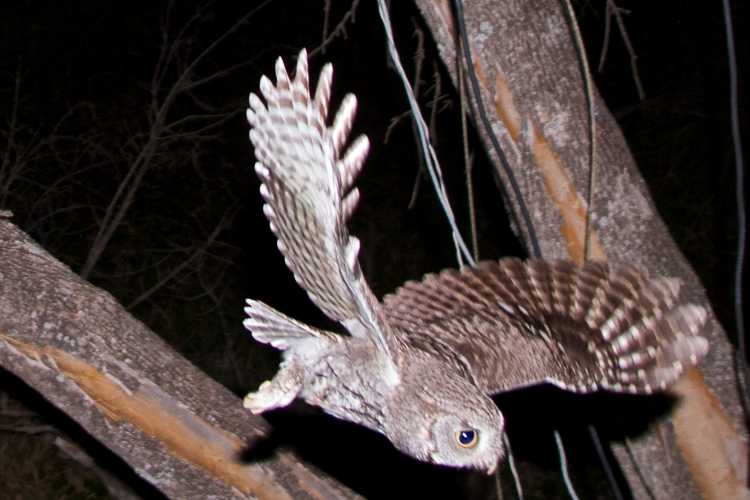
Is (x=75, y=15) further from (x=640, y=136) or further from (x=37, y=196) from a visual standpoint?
(x=640, y=136)

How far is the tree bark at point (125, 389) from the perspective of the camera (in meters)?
2.19

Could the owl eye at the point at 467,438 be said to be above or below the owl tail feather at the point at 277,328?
below

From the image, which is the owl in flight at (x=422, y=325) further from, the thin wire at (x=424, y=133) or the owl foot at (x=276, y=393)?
the thin wire at (x=424, y=133)

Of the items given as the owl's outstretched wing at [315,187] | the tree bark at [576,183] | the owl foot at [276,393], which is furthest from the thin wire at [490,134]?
the owl foot at [276,393]

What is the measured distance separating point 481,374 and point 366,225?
530 centimetres

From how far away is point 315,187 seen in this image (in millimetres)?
1344

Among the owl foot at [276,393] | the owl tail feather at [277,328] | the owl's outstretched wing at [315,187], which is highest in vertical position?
the owl's outstretched wing at [315,187]

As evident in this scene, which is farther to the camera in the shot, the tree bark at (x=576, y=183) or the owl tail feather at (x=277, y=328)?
the tree bark at (x=576, y=183)

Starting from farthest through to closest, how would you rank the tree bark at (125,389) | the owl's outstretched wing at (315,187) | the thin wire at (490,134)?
the tree bark at (125,389) < the thin wire at (490,134) < the owl's outstretched wing at (315,187)

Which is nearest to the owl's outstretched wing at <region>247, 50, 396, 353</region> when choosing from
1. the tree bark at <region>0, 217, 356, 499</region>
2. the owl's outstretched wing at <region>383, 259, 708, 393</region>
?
the owl's outstretched wing at <region>383, 259, 708, 393</region>

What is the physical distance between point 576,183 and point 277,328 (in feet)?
2.97

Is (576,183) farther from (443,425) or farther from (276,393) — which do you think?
(276,393)

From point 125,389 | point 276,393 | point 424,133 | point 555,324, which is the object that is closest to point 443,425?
point 276,393

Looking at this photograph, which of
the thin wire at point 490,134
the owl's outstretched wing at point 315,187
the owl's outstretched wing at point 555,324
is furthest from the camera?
the thin wire at point 490,134
